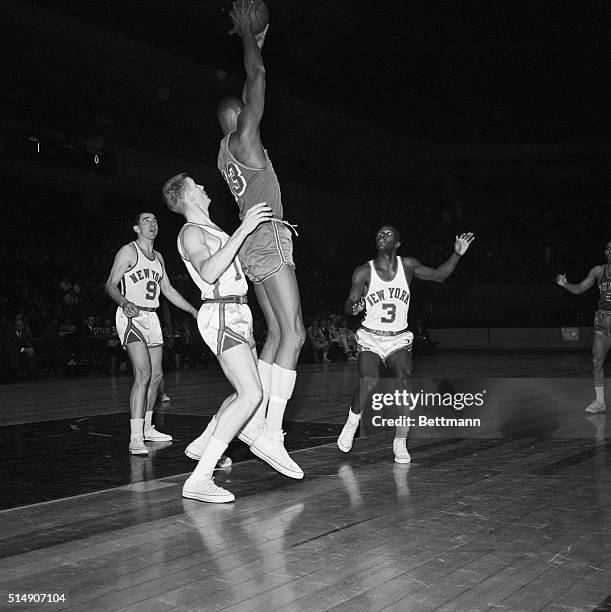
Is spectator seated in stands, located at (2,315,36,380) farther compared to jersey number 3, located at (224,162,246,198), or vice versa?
spectator seated in stands, located at (2,315,36,380)

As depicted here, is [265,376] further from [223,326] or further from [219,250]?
[219,250]

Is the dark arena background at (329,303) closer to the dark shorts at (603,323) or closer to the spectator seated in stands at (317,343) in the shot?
the spectator seated in stands at (317,343)

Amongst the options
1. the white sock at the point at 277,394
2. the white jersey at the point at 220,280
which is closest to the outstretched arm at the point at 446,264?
the white sock at the point at 277,394

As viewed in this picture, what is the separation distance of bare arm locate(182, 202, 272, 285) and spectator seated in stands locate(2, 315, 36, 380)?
35.4ft

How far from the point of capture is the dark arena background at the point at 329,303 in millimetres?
3125

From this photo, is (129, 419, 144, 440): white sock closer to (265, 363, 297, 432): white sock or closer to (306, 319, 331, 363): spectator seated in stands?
(265, 363, 297, 432): white sock

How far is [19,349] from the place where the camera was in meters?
14.5

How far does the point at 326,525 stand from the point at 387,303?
2.36 meters

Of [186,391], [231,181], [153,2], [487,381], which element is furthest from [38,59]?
[231,181]

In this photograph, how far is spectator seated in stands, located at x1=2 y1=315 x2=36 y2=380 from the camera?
14156mm

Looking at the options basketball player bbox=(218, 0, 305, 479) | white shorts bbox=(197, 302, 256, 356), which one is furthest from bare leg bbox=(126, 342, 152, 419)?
white shorts bbox=(197, 302, 256, 356)

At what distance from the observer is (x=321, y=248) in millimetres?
28562

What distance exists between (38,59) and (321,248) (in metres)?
11.9

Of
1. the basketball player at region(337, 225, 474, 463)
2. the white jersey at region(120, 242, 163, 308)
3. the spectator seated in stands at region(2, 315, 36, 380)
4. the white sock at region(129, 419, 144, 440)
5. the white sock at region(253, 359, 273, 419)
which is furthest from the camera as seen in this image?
the spectator seated in stands at region(2, 315, 36, 380)
